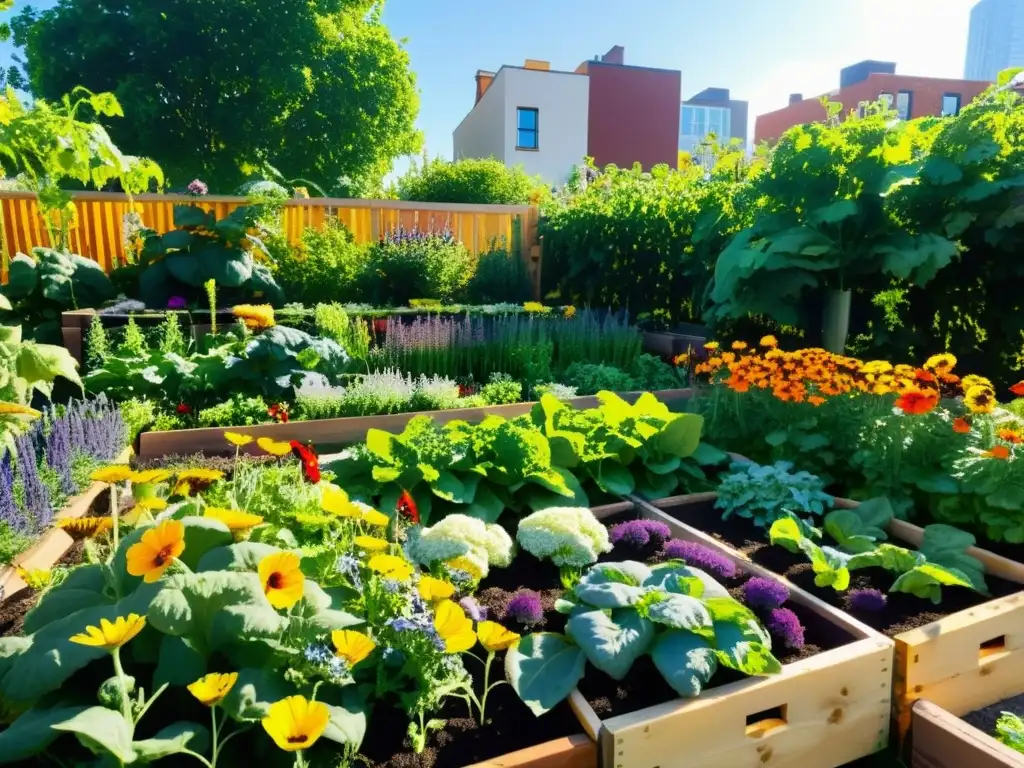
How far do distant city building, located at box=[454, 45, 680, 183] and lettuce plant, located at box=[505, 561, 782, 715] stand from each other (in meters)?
22.8

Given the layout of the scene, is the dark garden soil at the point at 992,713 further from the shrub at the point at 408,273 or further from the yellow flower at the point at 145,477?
the shrub at the point at 408,273

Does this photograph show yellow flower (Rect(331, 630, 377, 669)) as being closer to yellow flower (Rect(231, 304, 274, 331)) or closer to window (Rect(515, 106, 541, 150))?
yellow flower (Rect(231, 304, 274, 331))

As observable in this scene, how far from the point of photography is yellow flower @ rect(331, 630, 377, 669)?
1.39 metres

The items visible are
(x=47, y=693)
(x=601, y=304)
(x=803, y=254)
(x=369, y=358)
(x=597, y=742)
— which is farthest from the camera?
(x=601, y=304)

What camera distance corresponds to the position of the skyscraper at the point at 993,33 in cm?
13262

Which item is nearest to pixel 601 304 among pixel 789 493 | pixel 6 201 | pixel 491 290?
pixel 491 290

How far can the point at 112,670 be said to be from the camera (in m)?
1.48

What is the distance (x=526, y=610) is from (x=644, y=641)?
1.19 feet

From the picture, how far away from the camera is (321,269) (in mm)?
7160

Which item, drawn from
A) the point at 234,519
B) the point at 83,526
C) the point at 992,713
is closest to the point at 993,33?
the point at 992,713

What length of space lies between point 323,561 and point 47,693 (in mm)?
632

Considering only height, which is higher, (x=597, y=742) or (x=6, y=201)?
(x=6, y=201)

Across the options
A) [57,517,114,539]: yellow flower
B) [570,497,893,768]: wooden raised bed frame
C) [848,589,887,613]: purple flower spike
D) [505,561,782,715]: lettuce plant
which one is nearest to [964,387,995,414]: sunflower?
[848,589,887,613]: purple flower spike

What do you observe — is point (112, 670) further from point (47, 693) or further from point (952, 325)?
point (952, 325)
